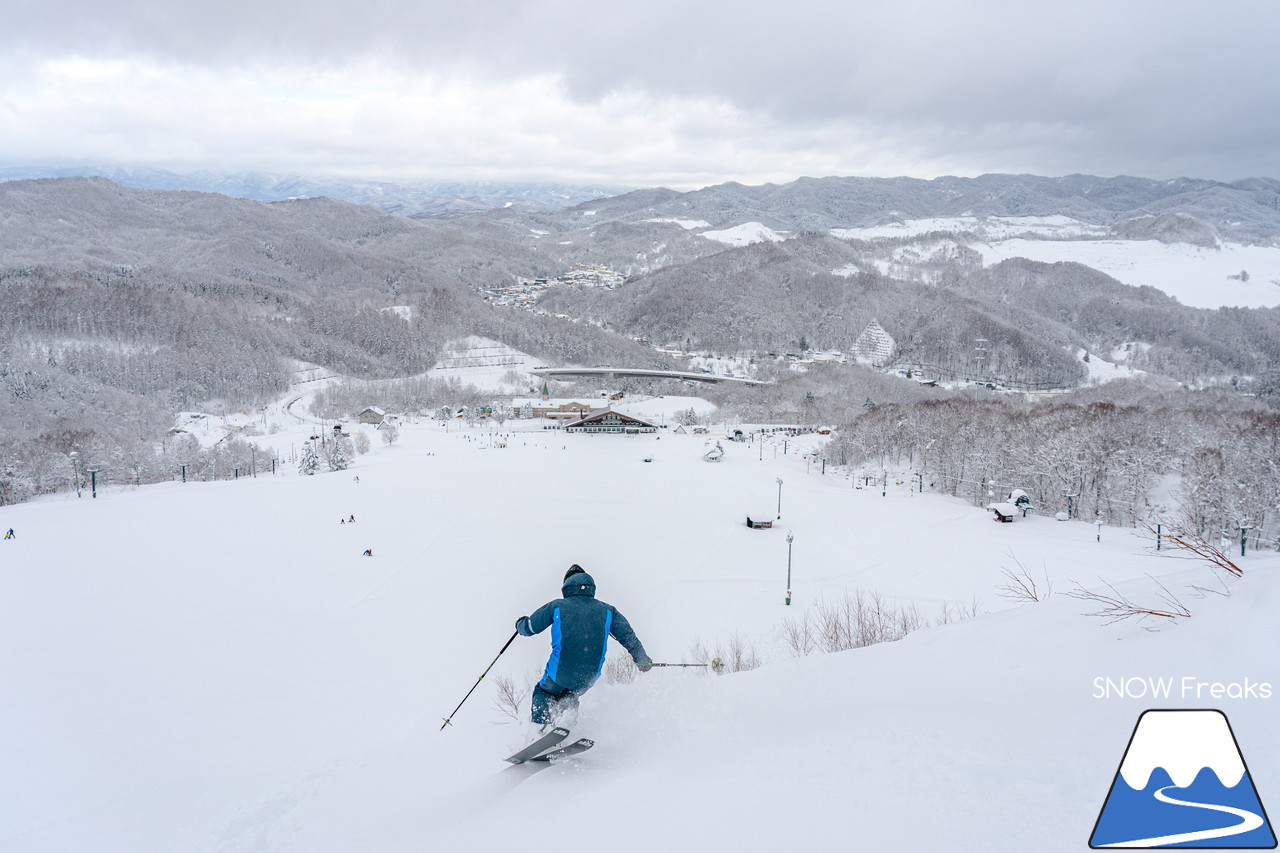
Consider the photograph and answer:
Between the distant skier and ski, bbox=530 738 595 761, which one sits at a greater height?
the distant skier

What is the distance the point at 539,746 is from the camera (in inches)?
170

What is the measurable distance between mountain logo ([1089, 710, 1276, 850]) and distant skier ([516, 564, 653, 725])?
2.96 m

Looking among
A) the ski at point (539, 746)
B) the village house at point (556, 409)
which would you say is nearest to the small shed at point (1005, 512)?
the ski at point (539, 746)

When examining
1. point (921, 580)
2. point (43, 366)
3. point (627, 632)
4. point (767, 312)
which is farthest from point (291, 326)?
point (627, 632)

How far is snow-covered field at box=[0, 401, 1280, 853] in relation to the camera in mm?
2902

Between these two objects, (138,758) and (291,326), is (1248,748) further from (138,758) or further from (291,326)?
(291,326)

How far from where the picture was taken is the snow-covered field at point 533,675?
290 centimetres

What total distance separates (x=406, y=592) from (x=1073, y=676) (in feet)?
53.2

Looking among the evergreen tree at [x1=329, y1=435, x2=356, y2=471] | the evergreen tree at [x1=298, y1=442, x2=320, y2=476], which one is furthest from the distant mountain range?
the evergreen tree at [x1=298, y1=442, x2=320, y2=476]

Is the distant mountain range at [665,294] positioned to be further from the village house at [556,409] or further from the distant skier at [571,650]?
the distant skier at [571,650]

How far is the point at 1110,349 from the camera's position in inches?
4087

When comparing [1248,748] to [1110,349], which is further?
[1110,349]

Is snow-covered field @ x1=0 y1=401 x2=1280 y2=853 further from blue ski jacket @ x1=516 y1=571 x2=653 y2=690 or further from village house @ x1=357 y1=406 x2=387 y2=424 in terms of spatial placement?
village house @ x1=357 y1=406 x2=387 y2=424

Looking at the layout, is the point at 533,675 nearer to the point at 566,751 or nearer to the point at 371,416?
the point at 566,751
